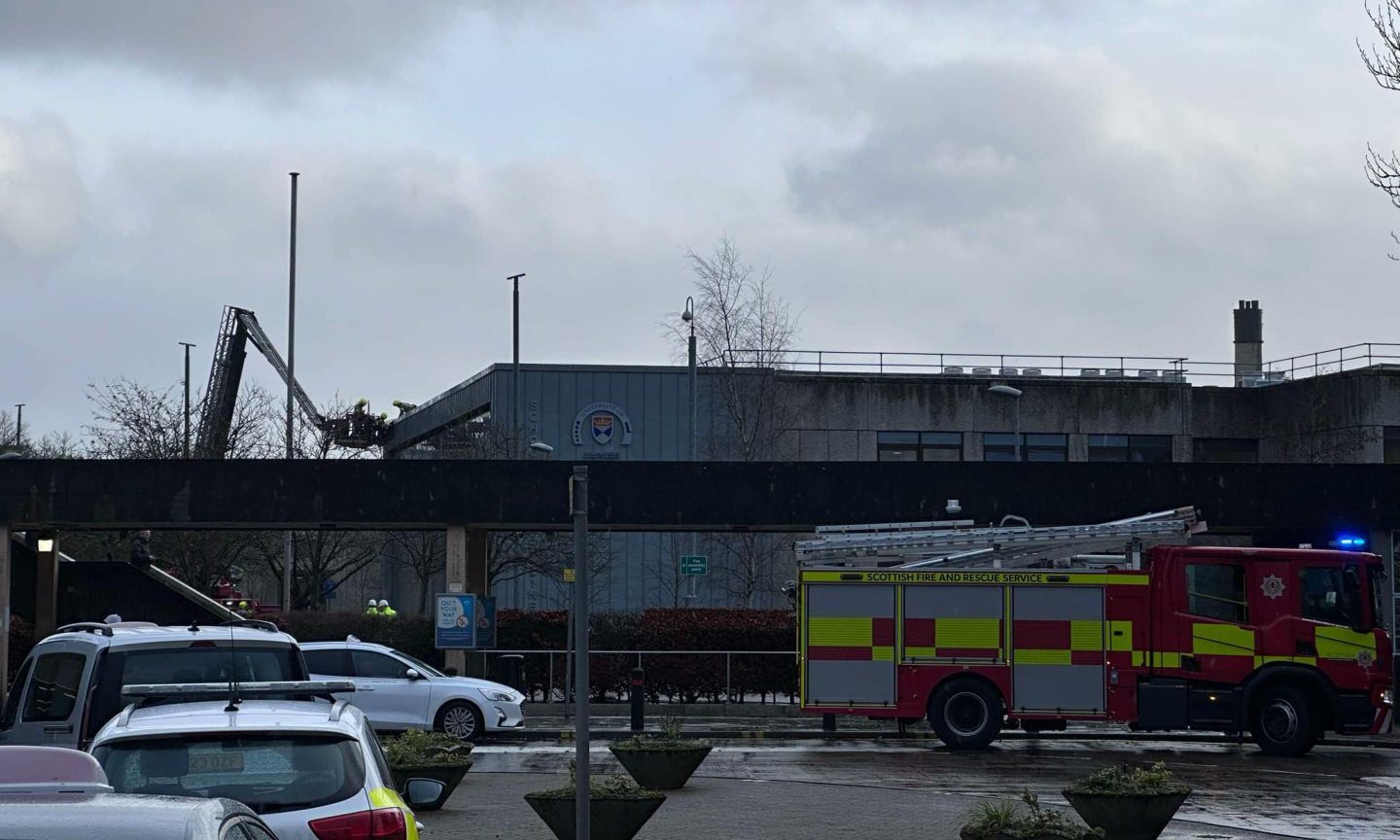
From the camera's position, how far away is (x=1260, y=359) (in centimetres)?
6700

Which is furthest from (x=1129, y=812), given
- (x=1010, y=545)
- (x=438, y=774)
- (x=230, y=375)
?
(x=230, y=375)

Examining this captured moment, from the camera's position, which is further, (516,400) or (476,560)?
(516,400)

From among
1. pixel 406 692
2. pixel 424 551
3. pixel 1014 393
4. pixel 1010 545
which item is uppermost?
pixel 1014 393

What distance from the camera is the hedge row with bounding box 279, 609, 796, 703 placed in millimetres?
31922

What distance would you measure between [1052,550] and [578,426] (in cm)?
3079

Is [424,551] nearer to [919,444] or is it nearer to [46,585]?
[919,444]

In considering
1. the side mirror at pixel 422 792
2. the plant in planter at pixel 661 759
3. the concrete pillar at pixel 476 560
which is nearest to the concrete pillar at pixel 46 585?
the concrete pillar at pixel 476 560

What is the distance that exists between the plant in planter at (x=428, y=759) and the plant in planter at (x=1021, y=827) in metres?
5.38

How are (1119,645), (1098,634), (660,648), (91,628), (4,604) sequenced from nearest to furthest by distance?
(91,628), (1119,645), (1098,634), (4,604), (660,648)

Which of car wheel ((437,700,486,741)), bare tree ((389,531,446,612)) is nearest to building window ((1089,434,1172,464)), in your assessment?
bare tree ((389,531,446,612))

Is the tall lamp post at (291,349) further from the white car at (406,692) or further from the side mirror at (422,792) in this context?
the side mirror at (422,792)

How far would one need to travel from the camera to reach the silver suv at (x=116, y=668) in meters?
11.5

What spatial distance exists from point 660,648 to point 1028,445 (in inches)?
1072

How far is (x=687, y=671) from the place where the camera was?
3200 cm
